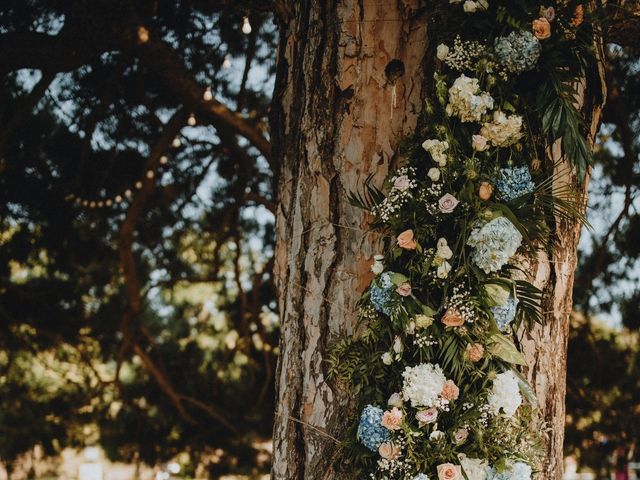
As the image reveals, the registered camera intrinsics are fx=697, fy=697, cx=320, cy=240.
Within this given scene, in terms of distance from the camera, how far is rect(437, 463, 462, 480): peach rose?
1.64 metres

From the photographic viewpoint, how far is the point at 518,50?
1744 millimetres

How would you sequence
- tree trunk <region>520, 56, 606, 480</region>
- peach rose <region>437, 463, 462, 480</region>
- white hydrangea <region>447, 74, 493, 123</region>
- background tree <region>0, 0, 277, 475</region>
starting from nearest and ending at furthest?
peach rose <region>437, 463, 462, 480</region>, white hydrangea <region>447, 74, 493, 123</region>, tree trunk <region>520, 56, 606, 480</region>, background tree <region>0, 0, 277, 475</region>

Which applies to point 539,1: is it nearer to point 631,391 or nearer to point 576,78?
point 576,78

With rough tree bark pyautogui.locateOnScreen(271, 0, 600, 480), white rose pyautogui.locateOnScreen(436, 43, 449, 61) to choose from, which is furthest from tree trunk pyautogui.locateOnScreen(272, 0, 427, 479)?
white rose pyautogui.locateOnScreen(436, 43, 449, 61)

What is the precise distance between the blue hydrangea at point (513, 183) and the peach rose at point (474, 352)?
378 mm

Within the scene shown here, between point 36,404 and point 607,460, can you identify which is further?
point 36,404

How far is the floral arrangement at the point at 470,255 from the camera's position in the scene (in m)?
1.70

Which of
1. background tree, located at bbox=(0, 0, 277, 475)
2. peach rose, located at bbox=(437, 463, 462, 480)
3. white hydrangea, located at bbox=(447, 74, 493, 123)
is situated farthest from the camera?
background tree, located at bbox=(0, 0, 277, 475)

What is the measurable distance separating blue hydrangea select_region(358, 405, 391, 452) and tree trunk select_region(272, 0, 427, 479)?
0.54ft

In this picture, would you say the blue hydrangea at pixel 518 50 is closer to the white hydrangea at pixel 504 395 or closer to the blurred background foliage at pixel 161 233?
the white hydrangea at pixel 504 395

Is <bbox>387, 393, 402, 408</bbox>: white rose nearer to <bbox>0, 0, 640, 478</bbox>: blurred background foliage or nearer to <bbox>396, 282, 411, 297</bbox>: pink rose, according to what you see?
<bbox>396, 282, 411, 297</bbox>: pink rose

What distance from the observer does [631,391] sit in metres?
5.64

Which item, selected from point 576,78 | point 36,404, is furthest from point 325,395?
point 36,404

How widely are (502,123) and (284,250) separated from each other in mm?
748
